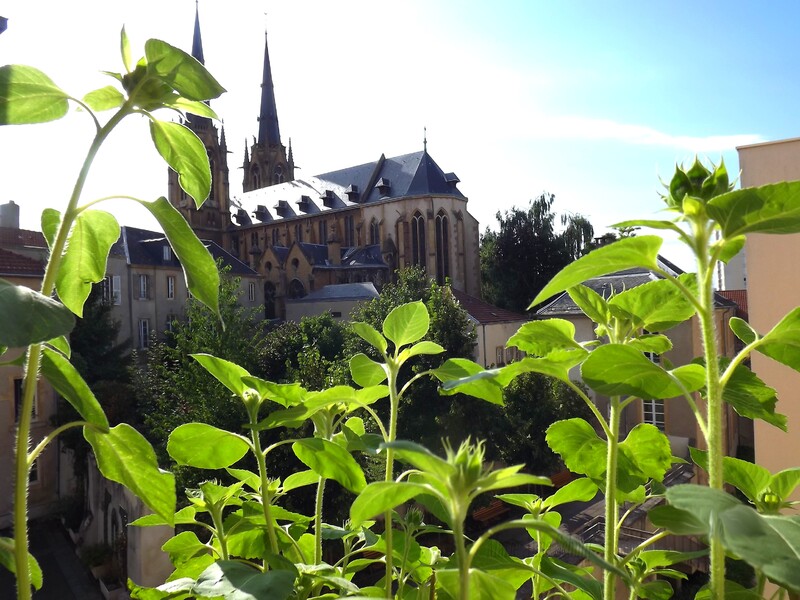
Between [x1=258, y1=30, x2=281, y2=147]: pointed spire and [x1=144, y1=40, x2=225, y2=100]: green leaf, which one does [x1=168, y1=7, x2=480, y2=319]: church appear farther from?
[x1=144, y1=40, x2=225, y2=100]: green leaf

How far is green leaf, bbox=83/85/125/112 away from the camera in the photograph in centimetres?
75

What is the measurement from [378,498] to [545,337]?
1.30ft

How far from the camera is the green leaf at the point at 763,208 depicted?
0.61 metres

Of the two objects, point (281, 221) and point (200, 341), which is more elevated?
point (281, 221)

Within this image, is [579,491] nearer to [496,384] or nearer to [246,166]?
[496,384]

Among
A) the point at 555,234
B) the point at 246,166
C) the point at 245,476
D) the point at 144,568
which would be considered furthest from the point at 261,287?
the point at 245,476

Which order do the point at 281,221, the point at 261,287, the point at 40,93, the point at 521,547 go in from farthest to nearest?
1. the point at 281,221
2. the point at 261,287
3. the point at 521,547
4. the point at 40,93

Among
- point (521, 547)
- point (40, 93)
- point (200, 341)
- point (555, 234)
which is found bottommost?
point (521, 547)

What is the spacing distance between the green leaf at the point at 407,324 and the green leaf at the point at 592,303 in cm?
26

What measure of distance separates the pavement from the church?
18285mm

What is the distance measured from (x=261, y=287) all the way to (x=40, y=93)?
32165 mm

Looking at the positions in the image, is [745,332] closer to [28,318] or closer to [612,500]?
[612,500]

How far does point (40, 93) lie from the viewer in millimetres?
705

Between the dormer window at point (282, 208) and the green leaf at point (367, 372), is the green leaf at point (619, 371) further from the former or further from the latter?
the dormer window at point (282, 208)
